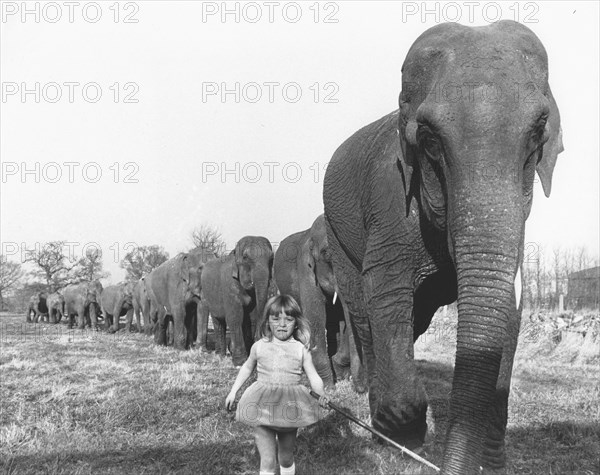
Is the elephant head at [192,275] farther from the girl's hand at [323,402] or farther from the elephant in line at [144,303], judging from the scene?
the girl's hand at [323,402]

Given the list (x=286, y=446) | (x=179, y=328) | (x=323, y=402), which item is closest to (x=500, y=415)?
(x=323, y=402)

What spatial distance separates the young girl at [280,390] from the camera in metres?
3.62

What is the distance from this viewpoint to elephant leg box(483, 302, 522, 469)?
4102 mm

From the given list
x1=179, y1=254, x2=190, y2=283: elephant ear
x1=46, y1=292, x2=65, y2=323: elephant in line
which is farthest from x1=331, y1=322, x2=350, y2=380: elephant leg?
x1=46, y1=292, x2=65, y2=323: elephant in line

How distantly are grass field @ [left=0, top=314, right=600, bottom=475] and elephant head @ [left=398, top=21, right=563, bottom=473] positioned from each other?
3.75 feet

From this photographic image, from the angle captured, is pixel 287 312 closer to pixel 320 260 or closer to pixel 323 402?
pixel 323 402

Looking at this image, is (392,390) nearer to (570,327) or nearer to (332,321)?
(332,321)

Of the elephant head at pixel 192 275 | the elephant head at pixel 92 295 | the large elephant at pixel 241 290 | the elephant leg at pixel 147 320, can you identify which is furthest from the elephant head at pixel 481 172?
the elephant head at pixel 92 295

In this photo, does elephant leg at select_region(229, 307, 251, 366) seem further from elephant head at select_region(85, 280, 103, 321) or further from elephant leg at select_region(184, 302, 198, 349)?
elephant head at select_region(85, 280, 103, 321)

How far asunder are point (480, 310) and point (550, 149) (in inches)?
51.8

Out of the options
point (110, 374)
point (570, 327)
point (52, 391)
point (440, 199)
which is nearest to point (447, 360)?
point (570, 327)

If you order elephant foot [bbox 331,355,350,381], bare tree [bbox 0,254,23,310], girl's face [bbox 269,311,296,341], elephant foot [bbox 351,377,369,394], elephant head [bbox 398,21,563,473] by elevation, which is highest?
elephant head [bbox 398,21,563,473]

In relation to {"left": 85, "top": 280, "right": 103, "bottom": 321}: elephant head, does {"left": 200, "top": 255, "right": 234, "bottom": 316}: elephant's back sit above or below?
above

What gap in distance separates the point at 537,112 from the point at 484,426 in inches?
64.4
